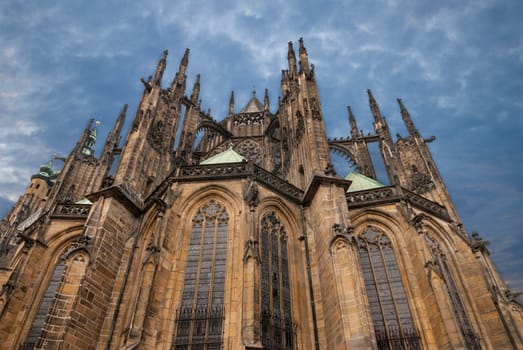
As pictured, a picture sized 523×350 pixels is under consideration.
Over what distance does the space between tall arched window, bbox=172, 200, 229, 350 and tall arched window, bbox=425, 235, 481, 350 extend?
767 centimetres

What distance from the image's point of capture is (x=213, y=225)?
1376 centimetres

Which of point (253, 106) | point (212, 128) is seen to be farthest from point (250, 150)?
point (253, 106)

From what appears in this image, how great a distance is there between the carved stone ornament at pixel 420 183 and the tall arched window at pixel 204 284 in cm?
1301

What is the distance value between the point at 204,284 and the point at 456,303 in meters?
9.72

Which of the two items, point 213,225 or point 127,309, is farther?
point 213,225

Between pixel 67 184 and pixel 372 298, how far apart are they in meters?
21.9

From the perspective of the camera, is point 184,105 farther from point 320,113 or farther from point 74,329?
point 74,329

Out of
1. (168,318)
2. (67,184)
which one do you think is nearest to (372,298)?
(168,318)

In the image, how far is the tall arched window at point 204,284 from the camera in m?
10.9

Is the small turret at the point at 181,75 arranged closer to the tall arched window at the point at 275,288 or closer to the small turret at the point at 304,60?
the small turret at the point at 304,60

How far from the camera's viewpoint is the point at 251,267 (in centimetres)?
1130

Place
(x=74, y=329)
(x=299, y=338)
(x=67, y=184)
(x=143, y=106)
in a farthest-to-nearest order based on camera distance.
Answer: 1. (x=67, y=184)
2. (x=143, y=106)
3. (x=299, y=338)
4. (x=74, y=329)

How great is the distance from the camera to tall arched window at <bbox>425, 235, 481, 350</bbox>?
1272 centimetres

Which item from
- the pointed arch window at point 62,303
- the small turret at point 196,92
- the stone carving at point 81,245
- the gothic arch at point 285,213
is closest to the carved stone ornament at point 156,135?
the small turret at point 196,92
